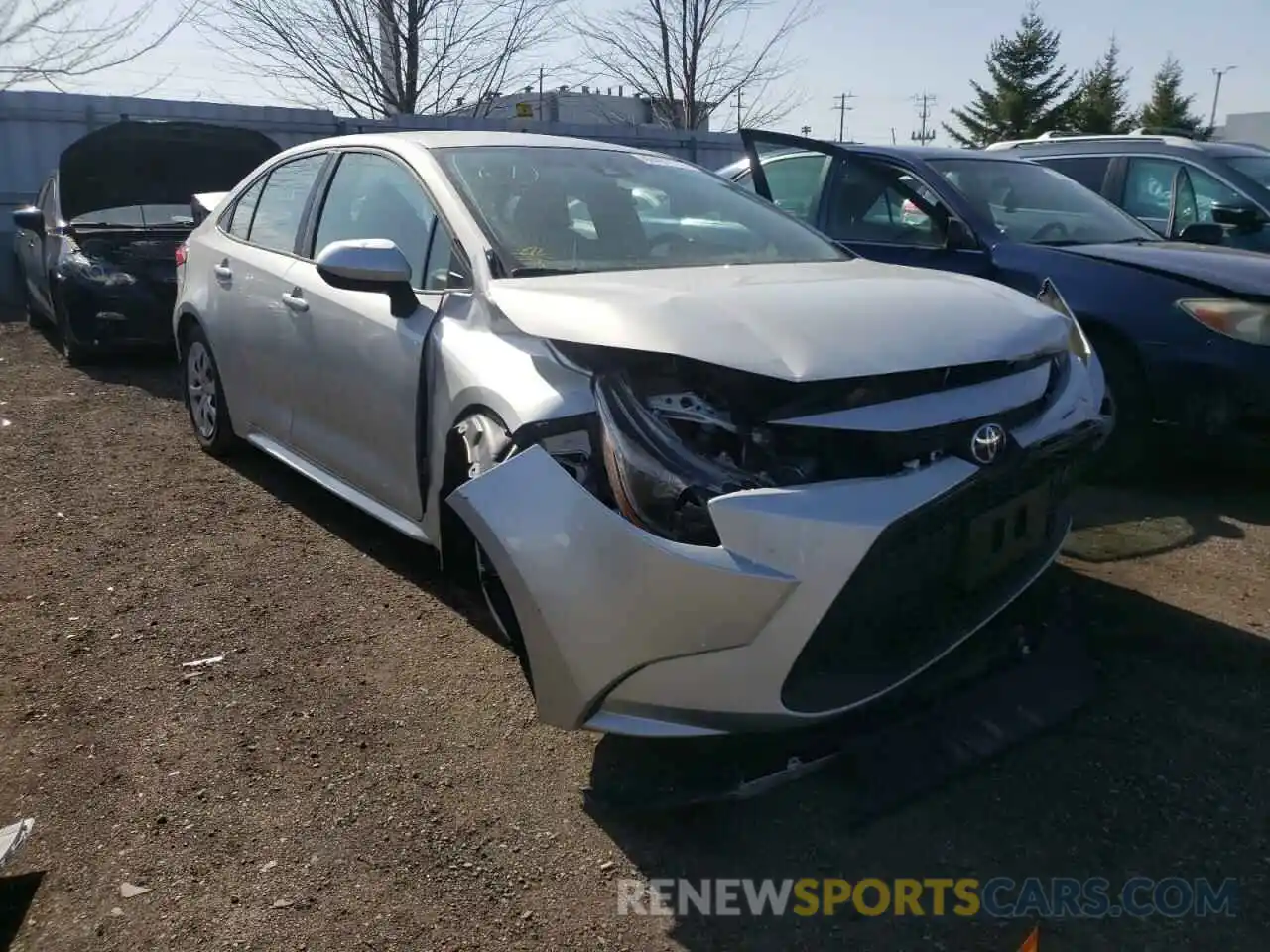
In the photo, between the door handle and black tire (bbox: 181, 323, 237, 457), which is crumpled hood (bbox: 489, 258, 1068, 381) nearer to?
the door handle

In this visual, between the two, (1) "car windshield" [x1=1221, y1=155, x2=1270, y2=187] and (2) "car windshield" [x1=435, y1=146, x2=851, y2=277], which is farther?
(1) "car windshield" [x1=1221, y1=155, x2=1270, y2=187]

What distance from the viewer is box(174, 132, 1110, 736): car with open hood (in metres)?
2.37

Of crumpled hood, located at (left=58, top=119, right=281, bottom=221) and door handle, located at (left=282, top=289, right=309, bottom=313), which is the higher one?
crumpled hood, located at (left=58, top=119, right=281, bottom=221)

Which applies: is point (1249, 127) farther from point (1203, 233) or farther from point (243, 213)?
point (243, 213)

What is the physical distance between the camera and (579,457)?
2.63 metres

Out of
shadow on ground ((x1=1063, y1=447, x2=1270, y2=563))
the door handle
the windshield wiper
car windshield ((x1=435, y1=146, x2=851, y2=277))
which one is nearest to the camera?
the windshield wiper

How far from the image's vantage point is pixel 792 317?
103 inches

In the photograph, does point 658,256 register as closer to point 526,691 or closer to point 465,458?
point 465,458

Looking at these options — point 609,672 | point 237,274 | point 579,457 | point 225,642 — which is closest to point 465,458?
point 579,457

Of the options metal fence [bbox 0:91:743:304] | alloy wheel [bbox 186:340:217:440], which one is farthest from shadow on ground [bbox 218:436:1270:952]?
metal fence [bbox 0:91:743:304]

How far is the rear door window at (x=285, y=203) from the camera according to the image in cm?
453

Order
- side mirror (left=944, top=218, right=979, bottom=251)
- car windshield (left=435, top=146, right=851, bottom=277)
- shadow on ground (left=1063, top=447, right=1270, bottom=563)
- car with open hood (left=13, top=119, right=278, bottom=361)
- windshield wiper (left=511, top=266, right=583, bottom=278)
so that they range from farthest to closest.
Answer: car with open hood (left=13, top=119, right=278, bottom=361) < side mirror (left=944, top=218, right=979, bottom=251) < shadow on ground (left=1063, top=447, right=1270, bottom=563) < car windshield (left=435, top=146, right=851, bottom=277) < windshield wiper (left=511, top=266, right=583, bottom=278)

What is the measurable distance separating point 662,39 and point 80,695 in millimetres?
20783

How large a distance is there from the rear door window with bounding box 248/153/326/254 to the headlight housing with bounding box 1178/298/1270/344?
370 cm
